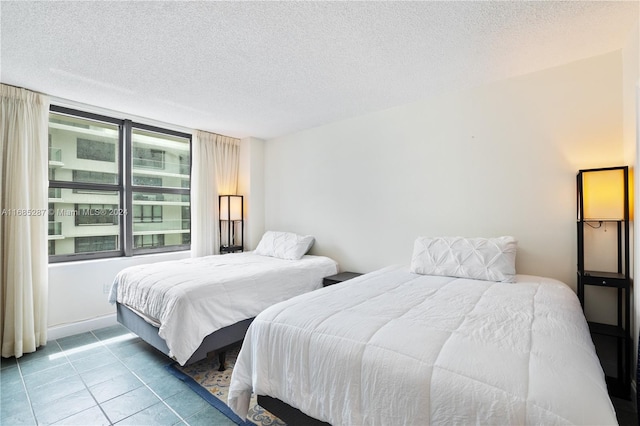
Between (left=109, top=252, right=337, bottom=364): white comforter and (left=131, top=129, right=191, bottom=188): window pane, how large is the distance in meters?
1.38

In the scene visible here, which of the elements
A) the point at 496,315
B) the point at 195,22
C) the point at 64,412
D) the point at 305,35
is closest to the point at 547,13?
the point at 305,35

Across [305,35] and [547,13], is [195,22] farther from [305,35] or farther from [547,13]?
[547,13]

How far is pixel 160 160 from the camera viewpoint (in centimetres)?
410

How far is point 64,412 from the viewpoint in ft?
6.28

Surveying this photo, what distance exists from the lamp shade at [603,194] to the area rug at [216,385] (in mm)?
2583

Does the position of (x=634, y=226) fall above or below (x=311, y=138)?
below

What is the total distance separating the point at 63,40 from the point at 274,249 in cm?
275

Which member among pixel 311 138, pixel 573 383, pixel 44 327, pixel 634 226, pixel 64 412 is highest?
pixel 311 138

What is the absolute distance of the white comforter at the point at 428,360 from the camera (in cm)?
95

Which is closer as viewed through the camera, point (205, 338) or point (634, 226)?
point (634, 226)

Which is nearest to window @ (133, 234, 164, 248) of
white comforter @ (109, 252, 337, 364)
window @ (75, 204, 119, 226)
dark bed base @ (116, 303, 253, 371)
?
window @ (75, 204, 119, 226)

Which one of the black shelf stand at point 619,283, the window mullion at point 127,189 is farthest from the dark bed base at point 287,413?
the window mullion at point 127,189

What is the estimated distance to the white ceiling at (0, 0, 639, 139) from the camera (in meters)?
1.74

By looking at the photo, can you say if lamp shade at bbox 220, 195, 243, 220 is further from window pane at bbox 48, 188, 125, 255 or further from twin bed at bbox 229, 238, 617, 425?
twin bed at bbox 229, 238, 617, 425
